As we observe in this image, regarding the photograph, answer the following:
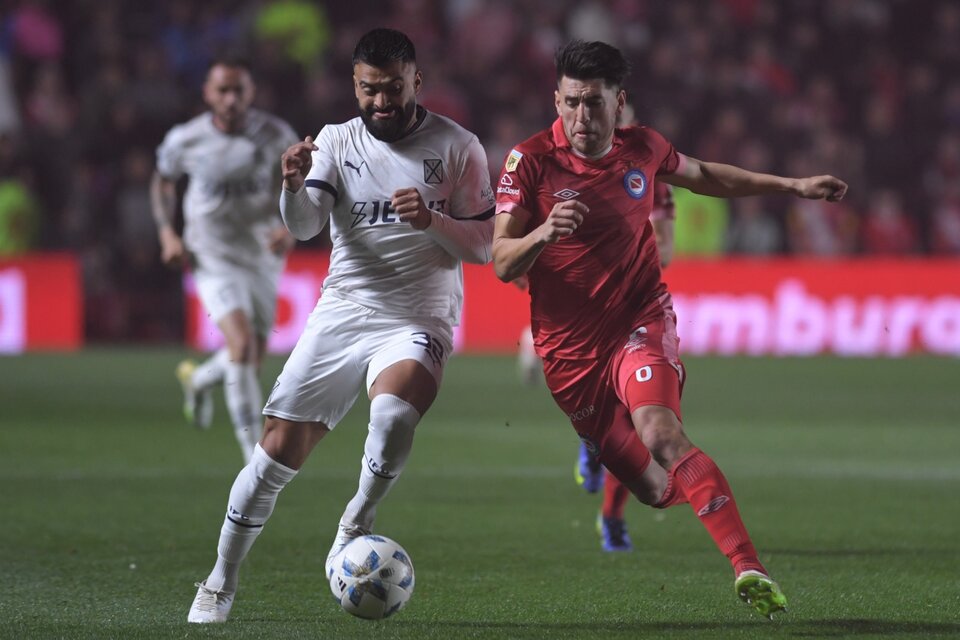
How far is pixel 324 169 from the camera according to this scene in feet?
19.7

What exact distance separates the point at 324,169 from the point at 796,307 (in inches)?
535

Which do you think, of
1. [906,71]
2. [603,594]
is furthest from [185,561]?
[906,71]

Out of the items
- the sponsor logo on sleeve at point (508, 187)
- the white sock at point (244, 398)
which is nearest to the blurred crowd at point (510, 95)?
the white sock at point (244, 398)

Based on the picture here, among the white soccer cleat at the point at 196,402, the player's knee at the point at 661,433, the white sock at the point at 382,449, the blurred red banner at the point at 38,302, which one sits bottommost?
the blurred red banner at the point at 38,302

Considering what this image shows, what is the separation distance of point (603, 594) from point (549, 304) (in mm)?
1192

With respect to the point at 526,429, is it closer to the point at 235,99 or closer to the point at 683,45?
the point at 235,99

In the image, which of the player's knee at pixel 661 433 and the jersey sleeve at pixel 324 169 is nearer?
the player's knee at pixel 661 433

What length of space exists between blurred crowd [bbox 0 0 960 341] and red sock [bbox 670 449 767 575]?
45.2 ft

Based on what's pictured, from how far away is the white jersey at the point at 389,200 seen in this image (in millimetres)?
6055

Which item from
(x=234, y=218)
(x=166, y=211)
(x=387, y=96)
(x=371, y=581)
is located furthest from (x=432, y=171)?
(x=166, y=211)

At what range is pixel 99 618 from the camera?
18.8 ft

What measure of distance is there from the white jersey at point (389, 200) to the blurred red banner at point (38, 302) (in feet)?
41.8

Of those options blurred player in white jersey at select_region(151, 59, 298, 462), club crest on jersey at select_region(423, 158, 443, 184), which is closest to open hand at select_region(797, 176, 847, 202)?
club crest on jersey at select_region(423, 158, 443, 184)

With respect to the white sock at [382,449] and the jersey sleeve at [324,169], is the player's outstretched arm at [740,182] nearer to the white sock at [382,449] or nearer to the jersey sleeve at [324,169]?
the jersey sleeve at [324,169]
